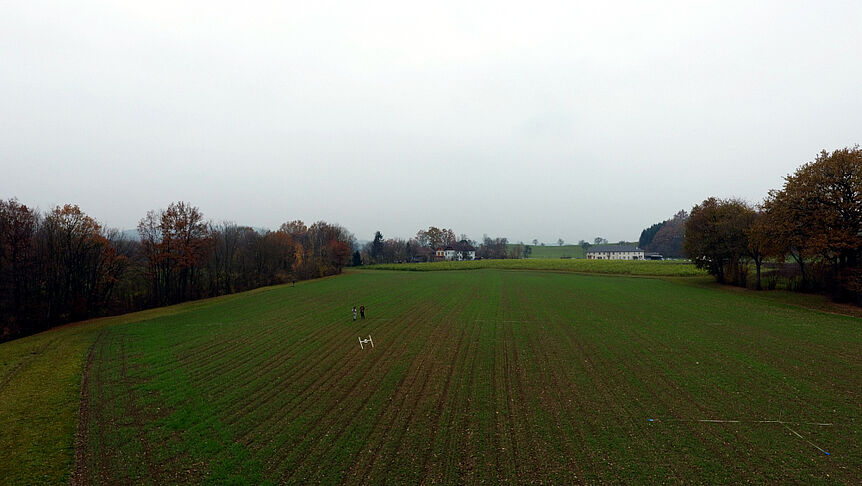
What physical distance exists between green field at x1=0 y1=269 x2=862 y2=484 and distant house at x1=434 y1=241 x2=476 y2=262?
125492 millimetres

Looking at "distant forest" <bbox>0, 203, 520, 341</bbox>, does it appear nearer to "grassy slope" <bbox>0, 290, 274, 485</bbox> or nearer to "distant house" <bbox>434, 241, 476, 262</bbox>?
"grassy slope" <bbox>0, 290, 274, 485</bbox>

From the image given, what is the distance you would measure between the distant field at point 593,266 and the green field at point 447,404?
40.7 meters

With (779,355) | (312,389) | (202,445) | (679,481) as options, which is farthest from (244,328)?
(779,355)

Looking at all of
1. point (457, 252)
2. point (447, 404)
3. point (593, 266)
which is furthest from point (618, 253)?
point (447, 404)

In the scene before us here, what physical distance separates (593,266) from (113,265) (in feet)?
252

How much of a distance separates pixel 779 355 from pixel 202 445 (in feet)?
72.3

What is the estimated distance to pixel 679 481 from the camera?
22.6 feet

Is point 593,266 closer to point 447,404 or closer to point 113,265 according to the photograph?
point 447,404

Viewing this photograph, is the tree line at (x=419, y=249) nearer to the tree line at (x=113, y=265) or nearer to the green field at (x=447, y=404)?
the tree line at (x=113, y=265)

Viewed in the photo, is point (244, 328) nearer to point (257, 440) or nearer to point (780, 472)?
point (257, 440)

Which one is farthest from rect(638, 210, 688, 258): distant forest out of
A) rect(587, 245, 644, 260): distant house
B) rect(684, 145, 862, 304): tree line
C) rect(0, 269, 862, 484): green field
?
rect(0, 269, 862, 484): green field

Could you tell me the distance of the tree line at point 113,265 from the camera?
90.2 feet

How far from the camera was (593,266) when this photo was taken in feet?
235

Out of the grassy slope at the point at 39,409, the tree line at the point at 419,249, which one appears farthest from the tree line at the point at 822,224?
the tree line at the point at 419,249
